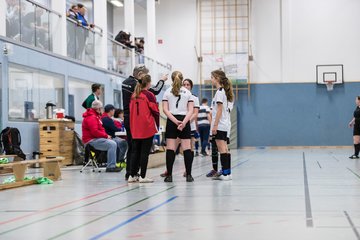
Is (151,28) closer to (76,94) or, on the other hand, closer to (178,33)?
(178,33)

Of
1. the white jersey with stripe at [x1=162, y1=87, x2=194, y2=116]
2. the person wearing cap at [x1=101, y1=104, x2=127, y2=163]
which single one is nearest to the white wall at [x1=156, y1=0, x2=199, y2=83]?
the person wearing cap at [x1=101, y1=104, x2=127, y2=163]

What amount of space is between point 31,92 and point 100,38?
5187 mm

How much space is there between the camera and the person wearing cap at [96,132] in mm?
10986

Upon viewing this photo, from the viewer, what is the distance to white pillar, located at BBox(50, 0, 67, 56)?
609 inches

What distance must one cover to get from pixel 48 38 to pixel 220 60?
44.9 ft

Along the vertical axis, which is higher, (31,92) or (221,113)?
(31,92)

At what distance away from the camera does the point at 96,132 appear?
1104cm

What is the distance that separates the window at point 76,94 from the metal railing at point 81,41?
2.28 ft

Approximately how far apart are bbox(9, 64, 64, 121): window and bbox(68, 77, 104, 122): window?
0.72m

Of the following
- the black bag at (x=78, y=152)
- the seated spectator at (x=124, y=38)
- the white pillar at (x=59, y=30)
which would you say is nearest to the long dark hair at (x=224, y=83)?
the black bag at (x=78, y=152)

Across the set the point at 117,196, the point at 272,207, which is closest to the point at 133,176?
the point at 117,196

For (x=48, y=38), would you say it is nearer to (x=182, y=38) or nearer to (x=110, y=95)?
(x=110, y=95)

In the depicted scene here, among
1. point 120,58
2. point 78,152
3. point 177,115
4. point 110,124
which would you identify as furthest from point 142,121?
point 120,58

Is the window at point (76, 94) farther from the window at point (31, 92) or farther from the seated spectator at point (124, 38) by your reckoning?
the seated spectator at point (124, 38)
